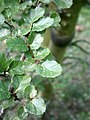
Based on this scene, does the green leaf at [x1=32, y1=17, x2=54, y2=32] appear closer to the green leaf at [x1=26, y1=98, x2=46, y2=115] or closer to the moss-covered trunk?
the green leaf at [x1=26, y1=98, x2=46, y2=115]

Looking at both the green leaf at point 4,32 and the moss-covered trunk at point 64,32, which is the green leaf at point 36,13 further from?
the moss-covered trunk at point 64,32

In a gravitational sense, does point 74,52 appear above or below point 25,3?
below

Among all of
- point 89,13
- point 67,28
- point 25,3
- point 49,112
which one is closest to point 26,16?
point 25,3

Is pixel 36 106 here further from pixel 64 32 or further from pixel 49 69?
pixel 64 32

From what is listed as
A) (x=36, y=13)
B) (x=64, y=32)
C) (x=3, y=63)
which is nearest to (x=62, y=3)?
(x=36, y=13)

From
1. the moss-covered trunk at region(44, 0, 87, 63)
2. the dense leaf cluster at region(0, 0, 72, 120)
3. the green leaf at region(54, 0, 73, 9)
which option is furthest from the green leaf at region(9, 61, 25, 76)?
the moss-covered trunk at region(44, 0, 87, 63)

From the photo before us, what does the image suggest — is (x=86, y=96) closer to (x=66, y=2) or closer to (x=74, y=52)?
(x=74, y=52)
